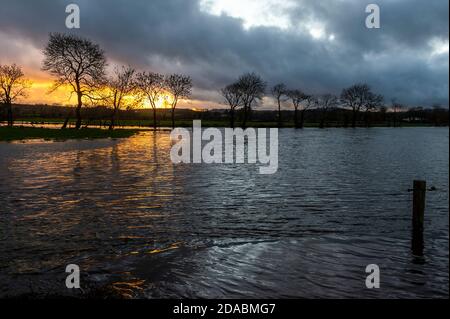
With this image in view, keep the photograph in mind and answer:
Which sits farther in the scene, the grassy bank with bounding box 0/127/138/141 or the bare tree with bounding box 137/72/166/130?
the bare tree with bounding box 137/72/166/130

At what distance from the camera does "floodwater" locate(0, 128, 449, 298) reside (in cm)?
909

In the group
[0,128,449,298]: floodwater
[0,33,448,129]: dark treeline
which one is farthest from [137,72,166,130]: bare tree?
[0,128,449,298]: floodwater

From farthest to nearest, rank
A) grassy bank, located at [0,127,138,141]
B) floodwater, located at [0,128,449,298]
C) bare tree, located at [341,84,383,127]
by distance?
bare tree, located at [341,84,383,127] < grassy bank, located at [0,127,138,141] < floodwater, located at [0,128,449,298]

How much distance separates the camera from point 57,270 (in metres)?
9.48

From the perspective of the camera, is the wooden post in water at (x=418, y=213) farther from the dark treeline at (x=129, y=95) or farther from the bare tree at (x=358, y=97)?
the bare tree at (x=358, y=97)

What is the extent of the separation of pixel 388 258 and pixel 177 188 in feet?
39.4

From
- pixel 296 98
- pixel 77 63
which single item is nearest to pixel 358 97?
pixel 296 98

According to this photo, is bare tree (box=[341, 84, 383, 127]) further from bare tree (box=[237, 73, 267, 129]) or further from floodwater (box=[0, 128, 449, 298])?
floodwater (box=[0, 128, 449, 298])

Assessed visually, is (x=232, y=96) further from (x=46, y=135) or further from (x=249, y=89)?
(x=46, y=135)

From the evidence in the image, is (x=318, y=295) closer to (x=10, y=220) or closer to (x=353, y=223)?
(x=353, y=223)

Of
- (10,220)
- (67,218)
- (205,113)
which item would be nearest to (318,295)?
(67,218)

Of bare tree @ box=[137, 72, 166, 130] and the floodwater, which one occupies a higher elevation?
bare tree @ box=[137, 72, 166, 130]

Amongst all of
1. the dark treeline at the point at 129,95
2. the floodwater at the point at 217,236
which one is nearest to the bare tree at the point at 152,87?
the dark treeline at the point at 129,95

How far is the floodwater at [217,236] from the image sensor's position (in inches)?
358
